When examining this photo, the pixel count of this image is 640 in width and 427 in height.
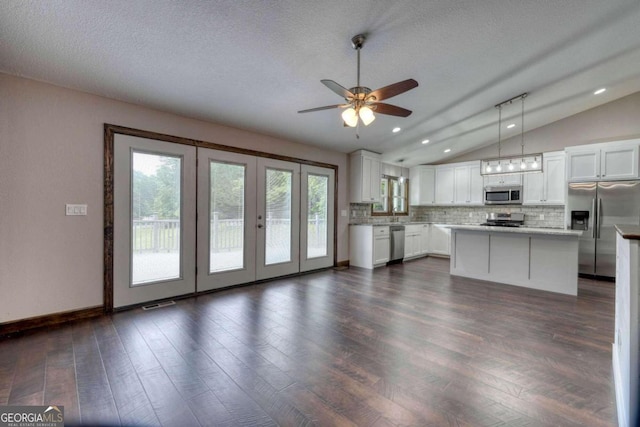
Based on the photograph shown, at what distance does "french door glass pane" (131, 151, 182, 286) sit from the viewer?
3396 millimetres

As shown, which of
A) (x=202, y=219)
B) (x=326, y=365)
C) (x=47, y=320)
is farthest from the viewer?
(x=202, y=219)

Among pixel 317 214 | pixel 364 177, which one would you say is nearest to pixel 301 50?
pixel 317 214

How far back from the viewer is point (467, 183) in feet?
23.0

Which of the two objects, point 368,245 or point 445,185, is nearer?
point 368,245

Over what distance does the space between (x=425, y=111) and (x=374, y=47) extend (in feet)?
6.57

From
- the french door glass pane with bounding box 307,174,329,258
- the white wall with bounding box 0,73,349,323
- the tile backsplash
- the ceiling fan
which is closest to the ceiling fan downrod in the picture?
the ceiling fan

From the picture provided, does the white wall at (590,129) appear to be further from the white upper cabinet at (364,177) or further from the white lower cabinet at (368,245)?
the white lower cabinet at (368,245)

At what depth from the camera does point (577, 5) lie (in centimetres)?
252

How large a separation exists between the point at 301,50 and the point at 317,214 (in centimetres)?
323

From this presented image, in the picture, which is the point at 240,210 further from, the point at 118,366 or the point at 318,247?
the point at 118,366

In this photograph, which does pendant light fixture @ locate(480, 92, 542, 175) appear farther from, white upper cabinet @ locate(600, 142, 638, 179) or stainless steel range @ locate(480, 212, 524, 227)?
stainless steel range @ locate(480, 212, 524, 227)

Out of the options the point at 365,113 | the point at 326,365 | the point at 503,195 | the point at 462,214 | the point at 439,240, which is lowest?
the point at 326,365

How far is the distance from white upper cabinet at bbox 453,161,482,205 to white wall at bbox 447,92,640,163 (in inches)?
32.8

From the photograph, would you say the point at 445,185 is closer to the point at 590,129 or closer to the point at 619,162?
the point at 590,129
